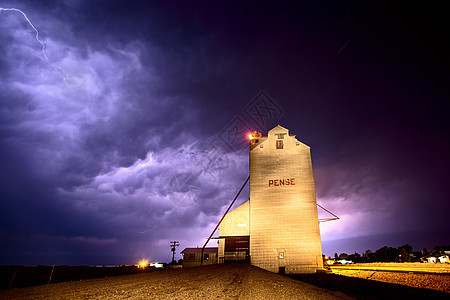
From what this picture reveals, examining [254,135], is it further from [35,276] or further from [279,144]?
[35,276]

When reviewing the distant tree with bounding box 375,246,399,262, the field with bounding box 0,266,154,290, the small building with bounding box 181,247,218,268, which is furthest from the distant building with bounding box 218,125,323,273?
the distant tree with bounding box 375,246,399,262

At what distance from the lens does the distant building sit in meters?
22.0

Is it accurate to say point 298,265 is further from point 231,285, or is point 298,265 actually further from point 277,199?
point 231,285

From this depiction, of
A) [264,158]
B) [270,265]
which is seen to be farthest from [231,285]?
[264,158]

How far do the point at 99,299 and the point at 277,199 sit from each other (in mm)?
19035

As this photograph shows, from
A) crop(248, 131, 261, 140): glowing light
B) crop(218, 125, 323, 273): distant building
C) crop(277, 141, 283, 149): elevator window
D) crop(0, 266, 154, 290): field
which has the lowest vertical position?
crop(0, 266, 154, 290): field

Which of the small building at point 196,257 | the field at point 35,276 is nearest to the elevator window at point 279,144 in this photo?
the small building at point 196,257

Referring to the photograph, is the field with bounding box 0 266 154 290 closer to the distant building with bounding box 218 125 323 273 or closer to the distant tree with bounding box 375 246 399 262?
the distant building with bounding box 218 125 323 273

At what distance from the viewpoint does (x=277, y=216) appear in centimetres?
2344

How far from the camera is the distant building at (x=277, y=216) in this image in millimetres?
22047

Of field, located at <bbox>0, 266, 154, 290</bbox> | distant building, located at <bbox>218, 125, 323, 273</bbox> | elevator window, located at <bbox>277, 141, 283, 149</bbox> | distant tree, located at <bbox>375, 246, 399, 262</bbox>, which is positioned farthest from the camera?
distant tree, located at <bbox>375, 246, 399, 262</bbox>

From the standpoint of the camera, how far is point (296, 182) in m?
24.2

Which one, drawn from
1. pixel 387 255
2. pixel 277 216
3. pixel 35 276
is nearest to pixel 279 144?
pixel 277 216

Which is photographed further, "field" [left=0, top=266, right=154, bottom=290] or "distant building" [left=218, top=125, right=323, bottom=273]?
"field" [left=0, top=266, right=154, bottom=290]
